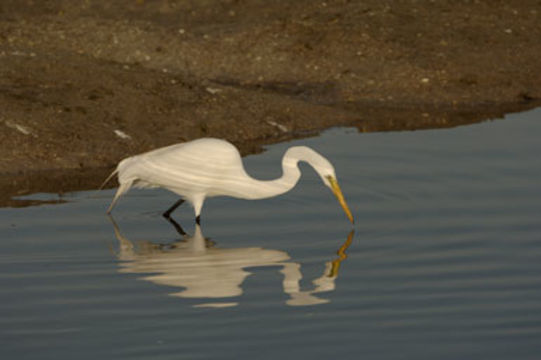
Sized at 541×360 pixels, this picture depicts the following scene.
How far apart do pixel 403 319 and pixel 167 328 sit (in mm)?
1519

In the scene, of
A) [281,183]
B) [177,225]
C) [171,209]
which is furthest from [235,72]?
[281,183]

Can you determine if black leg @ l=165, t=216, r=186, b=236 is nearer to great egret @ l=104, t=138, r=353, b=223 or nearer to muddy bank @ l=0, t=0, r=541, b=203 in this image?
great egret @ l=104, t=138, r=353, b=223

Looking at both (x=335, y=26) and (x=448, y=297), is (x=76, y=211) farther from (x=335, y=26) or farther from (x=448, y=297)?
(x=335, y=26)

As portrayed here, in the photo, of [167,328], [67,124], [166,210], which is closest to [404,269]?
[167,328]

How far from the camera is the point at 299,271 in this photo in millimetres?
9336

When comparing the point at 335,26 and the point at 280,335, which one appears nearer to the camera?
the point at 280,335

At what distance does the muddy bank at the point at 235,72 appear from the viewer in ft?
49.2

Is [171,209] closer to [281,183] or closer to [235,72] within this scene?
[281,183]

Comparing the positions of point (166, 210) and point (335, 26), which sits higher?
point (335, 26)

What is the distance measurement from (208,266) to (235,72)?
1127 cm

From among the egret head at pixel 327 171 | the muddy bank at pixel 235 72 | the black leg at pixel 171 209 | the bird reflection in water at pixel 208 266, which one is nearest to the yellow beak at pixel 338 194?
the egret head at pixel 327 171

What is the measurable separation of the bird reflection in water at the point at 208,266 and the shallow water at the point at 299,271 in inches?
0.7

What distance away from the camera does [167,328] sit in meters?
7.73

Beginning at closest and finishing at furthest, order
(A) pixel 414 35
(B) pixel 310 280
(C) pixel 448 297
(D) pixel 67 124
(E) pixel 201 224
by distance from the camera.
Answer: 1. (C) pixel 448 297
2. (B) pixel 310 280
3. (E) pixel 201 224
4. (D) pixel 67 124
5. (A) pixel 414 35
